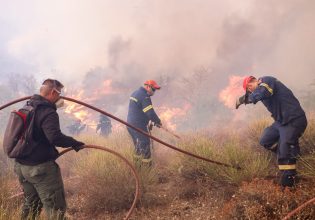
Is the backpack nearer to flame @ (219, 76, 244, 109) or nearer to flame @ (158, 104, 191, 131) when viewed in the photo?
flame @ (219, 76, 244, 109)

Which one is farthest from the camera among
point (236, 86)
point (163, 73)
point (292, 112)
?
point (163, 73)

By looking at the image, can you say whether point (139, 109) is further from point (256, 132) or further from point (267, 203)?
point (267, 203)

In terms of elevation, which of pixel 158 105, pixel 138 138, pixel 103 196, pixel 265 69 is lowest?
pixel 103 196

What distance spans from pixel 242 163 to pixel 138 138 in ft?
7.90

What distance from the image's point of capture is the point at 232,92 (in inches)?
789

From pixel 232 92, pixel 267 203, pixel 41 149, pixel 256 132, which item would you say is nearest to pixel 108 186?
pixel 41 149

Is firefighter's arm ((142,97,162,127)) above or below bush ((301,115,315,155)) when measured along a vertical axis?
above

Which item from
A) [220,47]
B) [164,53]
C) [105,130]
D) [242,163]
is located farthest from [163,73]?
[242,163]

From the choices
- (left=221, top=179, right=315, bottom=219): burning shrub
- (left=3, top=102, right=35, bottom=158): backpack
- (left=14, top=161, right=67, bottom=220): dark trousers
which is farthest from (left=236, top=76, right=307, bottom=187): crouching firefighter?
(left=3, top=102, right=35, bottom=158): backpack

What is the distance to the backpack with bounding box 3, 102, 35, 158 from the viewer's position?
11.3 ft

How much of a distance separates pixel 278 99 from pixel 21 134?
10.9ft

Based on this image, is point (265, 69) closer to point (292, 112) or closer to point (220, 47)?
point (220, 47)

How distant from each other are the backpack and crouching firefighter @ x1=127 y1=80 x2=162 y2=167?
3.03m

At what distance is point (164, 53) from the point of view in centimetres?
2692
